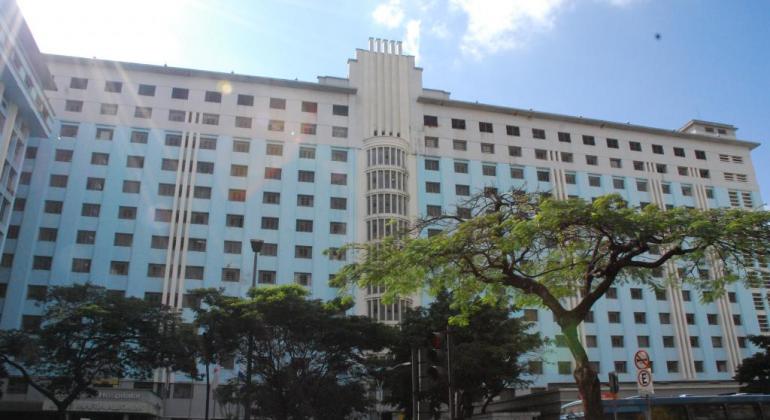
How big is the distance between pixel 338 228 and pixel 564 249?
114 feet

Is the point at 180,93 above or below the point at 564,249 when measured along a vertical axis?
above

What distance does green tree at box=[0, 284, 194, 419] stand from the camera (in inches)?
1117

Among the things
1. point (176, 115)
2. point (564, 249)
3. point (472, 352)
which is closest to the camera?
point (564, 249)

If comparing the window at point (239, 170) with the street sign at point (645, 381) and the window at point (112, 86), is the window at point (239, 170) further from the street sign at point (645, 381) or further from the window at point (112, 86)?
the street sign at point (645, 381)

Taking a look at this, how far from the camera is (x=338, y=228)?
4838cm

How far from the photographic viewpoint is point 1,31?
1305 inches

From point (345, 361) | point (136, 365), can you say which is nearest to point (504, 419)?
point (345, 361)

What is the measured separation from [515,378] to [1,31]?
112 ft

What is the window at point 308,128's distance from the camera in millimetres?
51125

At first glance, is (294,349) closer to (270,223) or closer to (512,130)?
(270,223)

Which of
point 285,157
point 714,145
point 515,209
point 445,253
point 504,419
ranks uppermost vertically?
point 714,145

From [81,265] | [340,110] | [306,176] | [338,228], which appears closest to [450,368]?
[338,228]

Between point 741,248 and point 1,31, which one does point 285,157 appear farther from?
point 741,248

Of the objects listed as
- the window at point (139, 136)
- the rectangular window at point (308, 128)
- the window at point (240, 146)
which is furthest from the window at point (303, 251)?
the window at point (139, 136)
